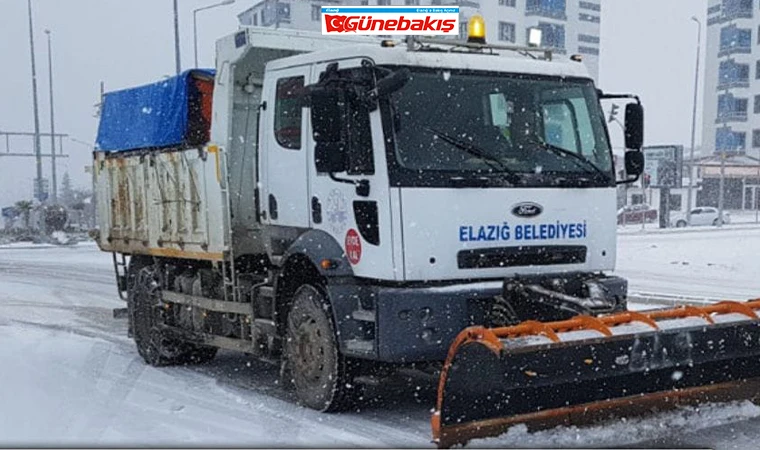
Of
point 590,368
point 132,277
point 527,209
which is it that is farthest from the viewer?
point 132,277

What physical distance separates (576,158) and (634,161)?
64cm

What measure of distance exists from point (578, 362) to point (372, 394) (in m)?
2.64

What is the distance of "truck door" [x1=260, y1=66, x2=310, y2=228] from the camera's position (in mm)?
7125

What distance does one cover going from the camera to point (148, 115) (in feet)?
31.8

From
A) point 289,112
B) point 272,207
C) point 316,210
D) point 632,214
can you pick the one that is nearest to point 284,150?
point 289,112

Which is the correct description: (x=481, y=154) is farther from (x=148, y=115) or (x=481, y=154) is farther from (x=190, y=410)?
(x=148, y=115)

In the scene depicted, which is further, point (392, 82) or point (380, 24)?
point (380, 24)

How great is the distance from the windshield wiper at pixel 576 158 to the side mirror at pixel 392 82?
116cm

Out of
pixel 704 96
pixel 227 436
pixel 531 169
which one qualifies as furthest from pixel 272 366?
pixel 704 96

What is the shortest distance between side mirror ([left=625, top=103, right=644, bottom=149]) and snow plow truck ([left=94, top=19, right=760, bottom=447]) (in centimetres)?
2

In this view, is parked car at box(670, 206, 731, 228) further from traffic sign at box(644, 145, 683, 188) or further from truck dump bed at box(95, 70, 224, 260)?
truck dump bed at box(95, 70, 224, 260)

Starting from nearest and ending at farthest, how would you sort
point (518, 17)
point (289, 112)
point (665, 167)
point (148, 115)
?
point (289, 112), point (148, 115), point (665, 167), point (518, 17)

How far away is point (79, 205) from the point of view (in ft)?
157

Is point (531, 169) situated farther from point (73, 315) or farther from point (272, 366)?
point (73, 315)
